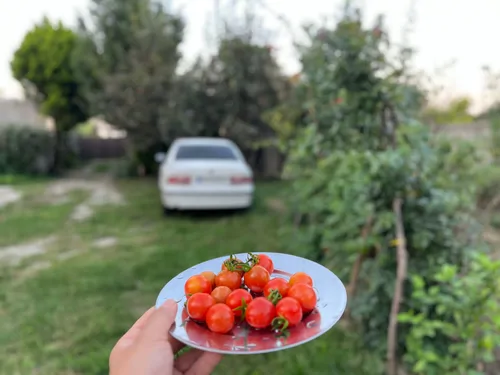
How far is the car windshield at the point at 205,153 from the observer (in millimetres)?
7184

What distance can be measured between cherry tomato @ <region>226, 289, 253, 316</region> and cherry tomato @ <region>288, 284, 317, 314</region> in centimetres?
12

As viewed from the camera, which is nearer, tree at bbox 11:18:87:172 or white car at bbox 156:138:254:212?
white car at bbox 156:138:254:212

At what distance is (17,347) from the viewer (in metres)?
2.79

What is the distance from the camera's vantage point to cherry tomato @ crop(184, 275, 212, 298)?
1194 mm

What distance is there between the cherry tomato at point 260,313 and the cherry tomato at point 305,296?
83mm

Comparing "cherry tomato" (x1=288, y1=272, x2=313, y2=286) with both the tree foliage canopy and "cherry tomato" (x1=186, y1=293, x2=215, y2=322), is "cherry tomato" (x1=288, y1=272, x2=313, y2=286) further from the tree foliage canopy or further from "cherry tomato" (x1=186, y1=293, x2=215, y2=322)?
the tree foliage canopy

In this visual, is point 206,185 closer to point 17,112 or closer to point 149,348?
point 149,348

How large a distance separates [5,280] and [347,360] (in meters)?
3.34

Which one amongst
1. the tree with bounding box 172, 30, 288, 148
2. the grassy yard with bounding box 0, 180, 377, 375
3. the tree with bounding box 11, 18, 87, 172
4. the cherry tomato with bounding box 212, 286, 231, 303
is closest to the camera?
the cherry tomato with bounding box 212, 286, 231, 303

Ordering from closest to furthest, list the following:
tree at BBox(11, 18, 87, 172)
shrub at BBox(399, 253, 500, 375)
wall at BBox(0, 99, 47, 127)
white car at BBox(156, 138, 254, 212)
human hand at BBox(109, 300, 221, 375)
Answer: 1. human hand at BBox(109, 300, 221, 375)
2. shrub at BBox(399, 253, 500, 375)
3. white car at BBox(156, 138, 254, 212)
4. tree at BBox(11, 18, 87, 172)
5. wall at BBox(0, 99, 47, 127)

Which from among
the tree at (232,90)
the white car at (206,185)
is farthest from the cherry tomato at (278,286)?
the tree at (232,90)

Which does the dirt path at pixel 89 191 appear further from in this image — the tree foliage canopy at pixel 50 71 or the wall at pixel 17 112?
the wall at pixel 17 112

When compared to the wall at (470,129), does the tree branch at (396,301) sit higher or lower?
lower

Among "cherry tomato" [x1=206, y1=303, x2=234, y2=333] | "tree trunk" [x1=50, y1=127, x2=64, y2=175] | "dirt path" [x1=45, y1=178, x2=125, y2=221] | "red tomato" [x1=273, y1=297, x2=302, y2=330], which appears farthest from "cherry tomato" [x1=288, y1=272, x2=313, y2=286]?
"tree trunk" [x1=50, y1=127, x2=64, y2=175]
